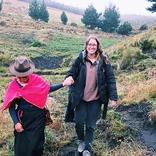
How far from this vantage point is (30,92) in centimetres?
348

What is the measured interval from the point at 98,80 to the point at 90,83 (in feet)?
0.45

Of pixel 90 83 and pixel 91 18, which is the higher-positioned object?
pixel 91 18

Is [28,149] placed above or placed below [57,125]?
above

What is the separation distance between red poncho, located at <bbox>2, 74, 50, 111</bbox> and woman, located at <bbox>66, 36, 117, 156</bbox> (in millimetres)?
489

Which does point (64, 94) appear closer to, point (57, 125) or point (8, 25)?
point (57, 125)

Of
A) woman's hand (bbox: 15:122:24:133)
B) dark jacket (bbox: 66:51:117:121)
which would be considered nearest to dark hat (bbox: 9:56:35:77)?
woman's hand (bbox: 15:122:24:133)

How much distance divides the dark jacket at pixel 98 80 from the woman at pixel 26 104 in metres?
0.47

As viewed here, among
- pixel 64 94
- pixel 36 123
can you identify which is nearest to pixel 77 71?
pixel 36 123

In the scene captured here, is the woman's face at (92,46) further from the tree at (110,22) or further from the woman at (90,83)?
the tree at (110,22)

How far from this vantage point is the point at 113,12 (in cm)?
6153

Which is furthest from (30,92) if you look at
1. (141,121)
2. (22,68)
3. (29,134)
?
(141,121)

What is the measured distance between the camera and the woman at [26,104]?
3.43m

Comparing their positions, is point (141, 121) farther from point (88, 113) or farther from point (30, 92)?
point (30, 92)

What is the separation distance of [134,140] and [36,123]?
1.86 meters
